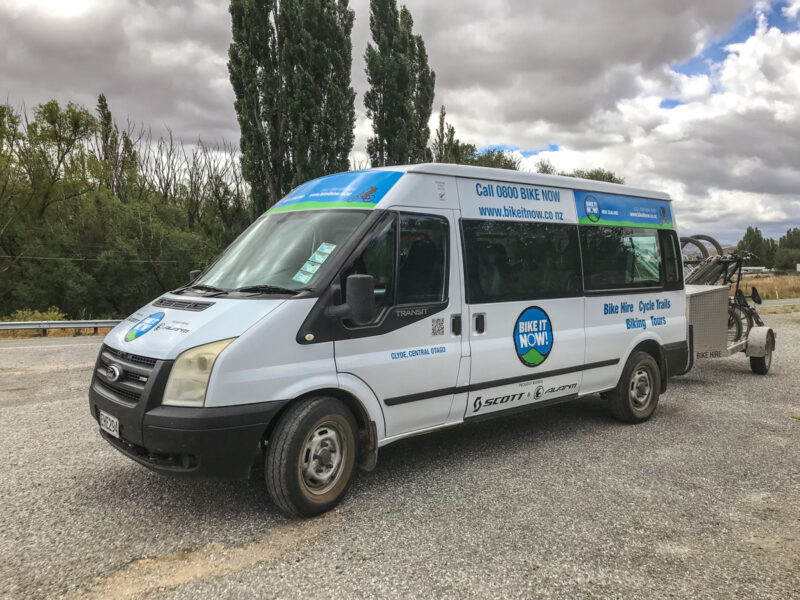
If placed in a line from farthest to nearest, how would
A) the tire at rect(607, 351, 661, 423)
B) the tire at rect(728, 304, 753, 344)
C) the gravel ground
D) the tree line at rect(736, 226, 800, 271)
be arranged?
the tree line at rect(736, 226, 800, 271) < the tire at rect(728, 304, 753, 344) < the tire at rect(607, 351, 661, 423) < the gravel ground

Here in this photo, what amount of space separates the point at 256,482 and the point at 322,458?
0.92 meters

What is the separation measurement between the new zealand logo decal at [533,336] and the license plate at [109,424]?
120 inches

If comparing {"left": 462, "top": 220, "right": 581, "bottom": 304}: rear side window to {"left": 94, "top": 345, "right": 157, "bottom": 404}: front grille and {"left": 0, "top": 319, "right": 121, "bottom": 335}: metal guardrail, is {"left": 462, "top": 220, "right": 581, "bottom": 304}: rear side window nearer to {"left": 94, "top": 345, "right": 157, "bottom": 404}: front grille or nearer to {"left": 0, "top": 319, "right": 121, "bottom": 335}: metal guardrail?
{"left": 94, "top": 345, "right": 157, "bottom": 404}: front grille

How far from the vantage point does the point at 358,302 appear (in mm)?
3723

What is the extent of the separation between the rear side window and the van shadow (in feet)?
3.65

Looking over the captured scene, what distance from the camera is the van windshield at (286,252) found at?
13.2ft

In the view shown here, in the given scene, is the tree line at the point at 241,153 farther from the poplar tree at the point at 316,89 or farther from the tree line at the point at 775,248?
the tree line at the point at 775,248

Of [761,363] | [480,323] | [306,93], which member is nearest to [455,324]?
[480,323]

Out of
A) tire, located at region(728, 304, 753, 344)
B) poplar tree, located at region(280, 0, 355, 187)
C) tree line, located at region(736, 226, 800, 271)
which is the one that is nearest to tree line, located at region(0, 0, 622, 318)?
poplar tree, located at region(280, 0, 355, 187)

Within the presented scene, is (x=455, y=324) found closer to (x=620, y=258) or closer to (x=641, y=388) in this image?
(x=620, y=258)

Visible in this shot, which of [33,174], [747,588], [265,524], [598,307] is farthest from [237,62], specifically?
[747,588]

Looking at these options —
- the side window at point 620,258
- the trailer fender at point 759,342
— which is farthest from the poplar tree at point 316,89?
the side window at point 620,258

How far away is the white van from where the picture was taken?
140 inches

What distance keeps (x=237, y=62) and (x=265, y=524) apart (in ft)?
73.5
